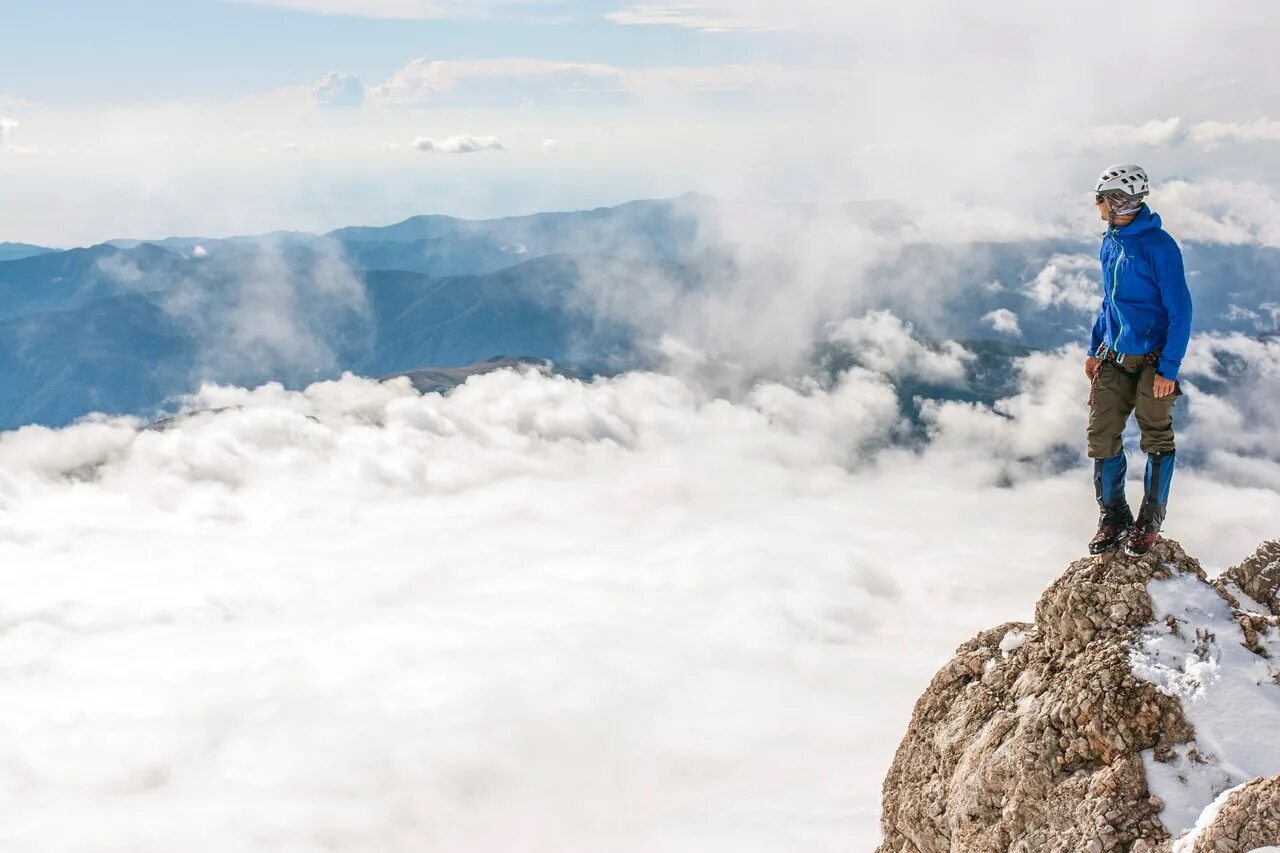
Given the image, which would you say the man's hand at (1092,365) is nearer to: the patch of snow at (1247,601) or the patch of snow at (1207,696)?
the patch of snow at (1207,696)

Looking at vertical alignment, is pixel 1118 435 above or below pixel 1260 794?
above

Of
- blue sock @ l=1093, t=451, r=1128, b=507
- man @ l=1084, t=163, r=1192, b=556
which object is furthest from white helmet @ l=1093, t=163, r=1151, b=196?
blue sock @ l=1093, t=451, r=1128, b=507

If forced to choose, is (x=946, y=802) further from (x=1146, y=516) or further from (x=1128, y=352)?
(x=1128, y=352)

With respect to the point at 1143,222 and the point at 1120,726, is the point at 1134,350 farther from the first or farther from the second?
the point at 1120,726

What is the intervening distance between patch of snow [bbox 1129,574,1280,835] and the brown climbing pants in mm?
2208

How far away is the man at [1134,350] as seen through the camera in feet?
37.3

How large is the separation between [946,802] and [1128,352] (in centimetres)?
691

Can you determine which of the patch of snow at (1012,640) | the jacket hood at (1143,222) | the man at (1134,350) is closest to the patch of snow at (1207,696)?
the man at (1134,350)

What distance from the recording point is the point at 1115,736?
10.4m

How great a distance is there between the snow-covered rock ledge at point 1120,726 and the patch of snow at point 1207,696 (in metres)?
0.02

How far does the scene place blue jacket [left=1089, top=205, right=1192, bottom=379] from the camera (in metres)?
11.3

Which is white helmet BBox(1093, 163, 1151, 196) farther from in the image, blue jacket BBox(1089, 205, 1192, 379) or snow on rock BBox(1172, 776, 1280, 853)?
snow on rock BBox(1172, 776, 1280, 853)

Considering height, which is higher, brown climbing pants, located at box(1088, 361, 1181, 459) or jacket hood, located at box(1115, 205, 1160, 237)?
jacket hood, located at box(1115, 205, 1160, 237)

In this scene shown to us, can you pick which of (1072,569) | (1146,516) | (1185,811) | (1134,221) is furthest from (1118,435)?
(1185,811)
